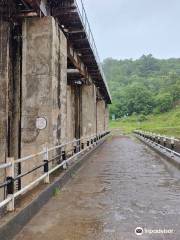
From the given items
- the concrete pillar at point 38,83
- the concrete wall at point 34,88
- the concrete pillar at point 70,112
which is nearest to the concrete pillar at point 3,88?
the concrete wall at point 34,88

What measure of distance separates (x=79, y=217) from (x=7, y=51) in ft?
25.6

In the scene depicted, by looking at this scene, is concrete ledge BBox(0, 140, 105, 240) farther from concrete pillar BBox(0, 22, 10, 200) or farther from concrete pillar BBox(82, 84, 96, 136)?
concrete pillar BBox(82, 84, 96, 136)

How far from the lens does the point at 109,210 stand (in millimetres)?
7871

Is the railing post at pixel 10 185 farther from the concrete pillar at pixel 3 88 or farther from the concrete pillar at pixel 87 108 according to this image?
the concrete pillar at pixel 87 108

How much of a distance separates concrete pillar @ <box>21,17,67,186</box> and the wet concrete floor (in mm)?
1983

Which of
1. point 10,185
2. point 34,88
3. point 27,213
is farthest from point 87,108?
point 10,185

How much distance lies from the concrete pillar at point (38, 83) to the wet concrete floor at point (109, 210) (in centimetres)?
198

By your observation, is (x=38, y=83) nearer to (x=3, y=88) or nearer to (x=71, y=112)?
(x=3, y=88)

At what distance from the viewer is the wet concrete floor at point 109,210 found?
6270 millimetres

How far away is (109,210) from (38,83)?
264 inches

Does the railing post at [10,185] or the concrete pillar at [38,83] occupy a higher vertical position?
the concrete pillar at [38,83]

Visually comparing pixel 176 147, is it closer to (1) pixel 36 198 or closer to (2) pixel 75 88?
(1) pixel 36 198

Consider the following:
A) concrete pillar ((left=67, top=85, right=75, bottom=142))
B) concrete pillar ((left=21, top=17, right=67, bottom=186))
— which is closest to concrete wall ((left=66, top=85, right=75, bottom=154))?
concrete pillar ((left=67, top=85, right=75, bottom=142))

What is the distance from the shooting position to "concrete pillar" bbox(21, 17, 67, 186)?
13227mm
